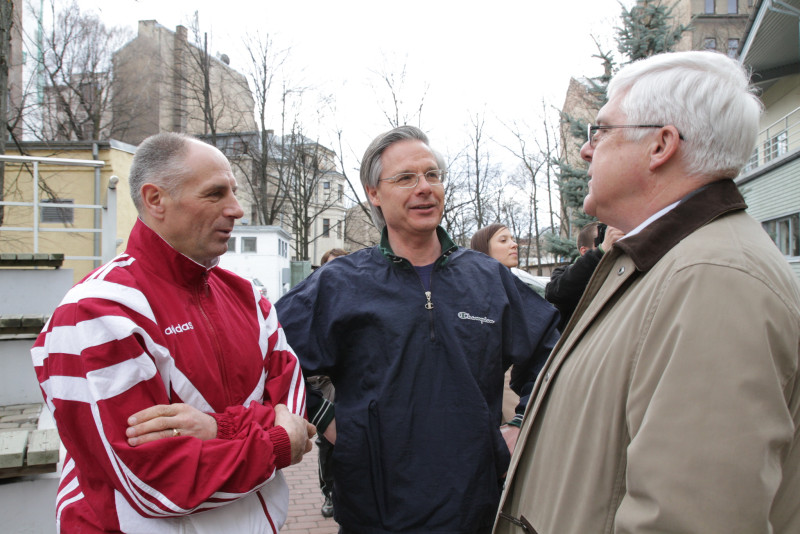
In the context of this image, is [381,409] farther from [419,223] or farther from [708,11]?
[708,11]

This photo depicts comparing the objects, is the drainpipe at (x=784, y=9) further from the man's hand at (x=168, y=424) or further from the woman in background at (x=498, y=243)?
the man's hand at (x=168, y=424)

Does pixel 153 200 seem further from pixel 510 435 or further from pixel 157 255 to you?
pixel 510 435

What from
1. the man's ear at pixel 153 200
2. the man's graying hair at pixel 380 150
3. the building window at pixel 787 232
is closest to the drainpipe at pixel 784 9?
the building window at pixel 787 232

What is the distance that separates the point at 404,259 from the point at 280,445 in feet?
3.04

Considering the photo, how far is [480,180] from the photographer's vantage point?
3067cm

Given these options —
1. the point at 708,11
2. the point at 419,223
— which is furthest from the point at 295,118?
the point at 419,223

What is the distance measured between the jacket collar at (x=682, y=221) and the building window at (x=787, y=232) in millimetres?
17532

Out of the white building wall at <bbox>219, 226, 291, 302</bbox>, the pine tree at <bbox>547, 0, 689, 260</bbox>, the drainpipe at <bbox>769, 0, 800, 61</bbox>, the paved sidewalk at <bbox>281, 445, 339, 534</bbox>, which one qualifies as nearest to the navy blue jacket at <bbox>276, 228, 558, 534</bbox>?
the paved sidewalk at <bbox>281, 445, 339, 534</bbox>

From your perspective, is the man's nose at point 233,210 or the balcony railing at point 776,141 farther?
the balcony railing at point 776,141

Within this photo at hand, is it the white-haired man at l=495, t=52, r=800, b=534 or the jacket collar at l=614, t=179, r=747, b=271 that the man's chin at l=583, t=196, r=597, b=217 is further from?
the jacket collar at l=614, t=179, r=747, b=271

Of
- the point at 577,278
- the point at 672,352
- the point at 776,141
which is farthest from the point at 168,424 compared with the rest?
the point at 776,141

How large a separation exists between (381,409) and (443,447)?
28 cm

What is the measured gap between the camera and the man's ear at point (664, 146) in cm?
147

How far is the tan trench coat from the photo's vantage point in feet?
3.47
